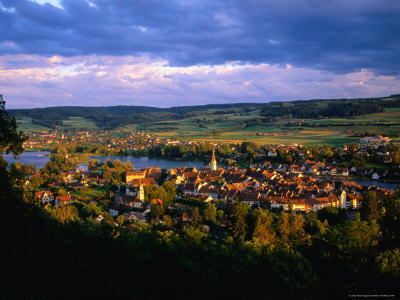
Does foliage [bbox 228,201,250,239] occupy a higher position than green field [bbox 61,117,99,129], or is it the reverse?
green field [bbox 61,117,99,129]

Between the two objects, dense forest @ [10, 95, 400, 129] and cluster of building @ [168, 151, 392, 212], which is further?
dense forest @ [10, 95, 400, 129]

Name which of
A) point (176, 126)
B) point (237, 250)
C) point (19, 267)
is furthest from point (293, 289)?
point (176, 126)

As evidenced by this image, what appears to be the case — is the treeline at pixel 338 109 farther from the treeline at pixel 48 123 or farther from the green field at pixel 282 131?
the treeline at pixel 48 123

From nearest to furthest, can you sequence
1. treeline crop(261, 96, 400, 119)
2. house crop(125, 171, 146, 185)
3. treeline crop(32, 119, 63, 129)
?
house crop(125, 171, 146, 185) < treeline crop(261, 96, 400, 119) < treeline crop(32, 119, 63, 129)

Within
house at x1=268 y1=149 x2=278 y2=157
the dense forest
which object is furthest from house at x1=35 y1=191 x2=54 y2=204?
the dense forest

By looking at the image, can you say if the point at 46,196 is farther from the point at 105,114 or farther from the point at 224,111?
the point at 105,114

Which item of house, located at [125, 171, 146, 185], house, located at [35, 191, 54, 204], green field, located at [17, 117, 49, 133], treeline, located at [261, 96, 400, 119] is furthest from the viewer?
green field, located at [17, 117, 49, 133]

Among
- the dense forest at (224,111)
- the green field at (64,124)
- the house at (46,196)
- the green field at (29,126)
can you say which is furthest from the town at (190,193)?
the green field at (64,124)

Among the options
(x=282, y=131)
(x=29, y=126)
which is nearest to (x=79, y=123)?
(x=29, y=126)

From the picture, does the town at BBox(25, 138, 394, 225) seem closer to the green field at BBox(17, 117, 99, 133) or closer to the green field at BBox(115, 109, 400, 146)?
the green field at BBox(115, 109, 400, 146)
